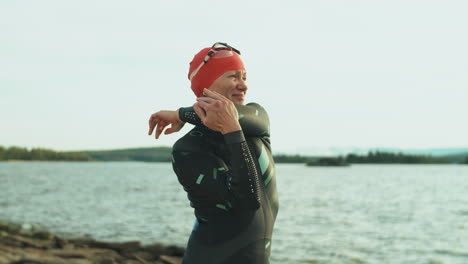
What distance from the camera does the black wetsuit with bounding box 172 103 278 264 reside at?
8.17 feet

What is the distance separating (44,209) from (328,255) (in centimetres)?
2558

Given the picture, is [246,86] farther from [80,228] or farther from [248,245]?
[80,228]

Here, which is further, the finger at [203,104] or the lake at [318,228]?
the lake at [318,228]

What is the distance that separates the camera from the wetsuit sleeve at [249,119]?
2.62 meters

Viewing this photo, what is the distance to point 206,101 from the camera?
2.44 m

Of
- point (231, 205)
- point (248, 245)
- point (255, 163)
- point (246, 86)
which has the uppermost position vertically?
point (246, 86)

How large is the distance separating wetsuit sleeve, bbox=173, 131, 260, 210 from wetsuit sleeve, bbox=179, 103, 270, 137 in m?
0.18

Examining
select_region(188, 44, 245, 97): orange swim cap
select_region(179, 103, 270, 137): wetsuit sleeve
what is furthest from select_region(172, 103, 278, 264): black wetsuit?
select_region(188, 44, 245, 97): orange swim cap

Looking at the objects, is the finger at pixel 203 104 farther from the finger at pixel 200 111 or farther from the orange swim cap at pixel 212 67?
the orange swim cap at pixel 212 67

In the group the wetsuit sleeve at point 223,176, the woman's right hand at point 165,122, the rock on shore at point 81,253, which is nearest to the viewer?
the wetsuit sleeve at point 223,176

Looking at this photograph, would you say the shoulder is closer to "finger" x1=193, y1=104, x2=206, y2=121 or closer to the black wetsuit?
the black wetsuit

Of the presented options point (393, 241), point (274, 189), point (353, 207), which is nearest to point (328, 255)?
point (393, 241)

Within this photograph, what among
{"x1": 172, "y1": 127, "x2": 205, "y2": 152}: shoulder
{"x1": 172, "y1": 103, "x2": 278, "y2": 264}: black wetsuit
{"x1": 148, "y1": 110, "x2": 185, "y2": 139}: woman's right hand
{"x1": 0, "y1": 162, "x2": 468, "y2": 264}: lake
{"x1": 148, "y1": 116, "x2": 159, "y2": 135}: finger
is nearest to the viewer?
{"x1": 172, "y1": 103, "x2": 278, "y2": 264}: black wetsuit

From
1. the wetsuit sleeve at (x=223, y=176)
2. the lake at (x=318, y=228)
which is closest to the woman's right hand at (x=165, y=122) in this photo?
the wetsuit sleeve at (x=223, y=176)
